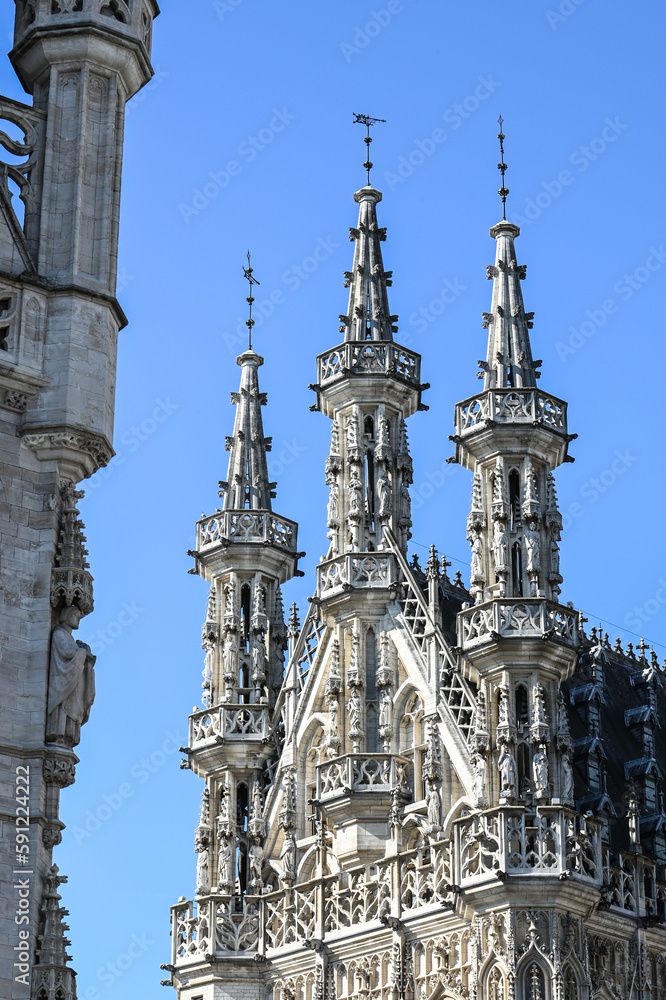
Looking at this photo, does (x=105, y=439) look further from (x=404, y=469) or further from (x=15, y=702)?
(x=404, y=469)

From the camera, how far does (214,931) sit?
1658 inches

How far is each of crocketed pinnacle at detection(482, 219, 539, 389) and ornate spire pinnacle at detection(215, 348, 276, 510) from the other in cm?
726

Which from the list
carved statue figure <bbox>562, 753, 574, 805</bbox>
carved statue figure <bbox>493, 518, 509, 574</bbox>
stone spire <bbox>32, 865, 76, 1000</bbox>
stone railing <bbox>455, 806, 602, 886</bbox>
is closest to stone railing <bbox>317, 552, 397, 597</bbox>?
carved statue figure <bbox>493, 518, 509, 574</bbox>

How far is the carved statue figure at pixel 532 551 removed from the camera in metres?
39.0

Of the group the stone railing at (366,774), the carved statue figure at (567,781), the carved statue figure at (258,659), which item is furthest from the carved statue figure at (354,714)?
the carved statue figure at (567,781)

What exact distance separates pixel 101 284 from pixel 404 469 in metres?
22.1

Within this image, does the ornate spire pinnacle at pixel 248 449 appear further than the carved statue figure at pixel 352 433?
Yes

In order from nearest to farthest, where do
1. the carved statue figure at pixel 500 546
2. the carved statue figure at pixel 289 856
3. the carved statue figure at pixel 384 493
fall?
the carved statue figure at pixel 500 546 < the carved statue figure at pixel 289 856 < the carved statue figure at pixel 384 493

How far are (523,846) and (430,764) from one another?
3733 mm

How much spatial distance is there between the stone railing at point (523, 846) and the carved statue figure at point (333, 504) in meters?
8.52

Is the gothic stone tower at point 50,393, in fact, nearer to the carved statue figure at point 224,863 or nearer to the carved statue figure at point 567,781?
the carved statue figure at point 567,781

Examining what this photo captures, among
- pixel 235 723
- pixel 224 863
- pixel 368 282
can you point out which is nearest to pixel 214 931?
pixel 224 863

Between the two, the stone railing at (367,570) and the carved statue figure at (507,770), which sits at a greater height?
the stone railing at (367,570)

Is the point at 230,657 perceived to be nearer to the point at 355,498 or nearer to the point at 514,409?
the point at 355,498
